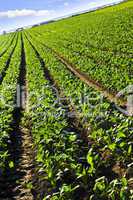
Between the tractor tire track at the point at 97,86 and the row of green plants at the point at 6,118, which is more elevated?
the tractor tire track at the point at 97,86

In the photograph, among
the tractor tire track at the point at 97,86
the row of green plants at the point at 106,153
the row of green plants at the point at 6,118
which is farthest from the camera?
the tractor tire track at the point at 97,86

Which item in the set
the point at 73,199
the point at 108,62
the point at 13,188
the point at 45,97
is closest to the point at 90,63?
the point at 108,62

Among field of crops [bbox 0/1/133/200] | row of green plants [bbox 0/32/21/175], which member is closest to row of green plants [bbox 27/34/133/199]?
field of crops [bbox 0/1/133/200]

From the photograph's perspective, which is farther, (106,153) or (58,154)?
(106,153)

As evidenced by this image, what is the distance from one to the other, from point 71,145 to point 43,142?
1026 mm

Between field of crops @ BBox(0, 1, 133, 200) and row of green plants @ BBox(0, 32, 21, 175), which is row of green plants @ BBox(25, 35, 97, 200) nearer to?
field of crops @ BBox(0, 1, 133, 200)

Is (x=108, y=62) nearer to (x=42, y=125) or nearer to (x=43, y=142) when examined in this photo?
(x=42, y=125)

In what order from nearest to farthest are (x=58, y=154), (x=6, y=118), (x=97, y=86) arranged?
(x=58, y=154), (x=6, y=118), (x=97, y=86)

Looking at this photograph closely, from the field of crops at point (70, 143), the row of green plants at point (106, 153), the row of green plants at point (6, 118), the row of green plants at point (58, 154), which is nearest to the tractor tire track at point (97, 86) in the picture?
the field of crops at point (70, 143)

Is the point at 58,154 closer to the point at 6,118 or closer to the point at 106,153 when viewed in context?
the point at 106,153

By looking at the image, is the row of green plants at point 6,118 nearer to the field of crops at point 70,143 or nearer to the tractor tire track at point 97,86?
the field of crops at point 70,143

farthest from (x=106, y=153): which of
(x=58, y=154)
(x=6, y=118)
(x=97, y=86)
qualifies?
(x=97, y=86)

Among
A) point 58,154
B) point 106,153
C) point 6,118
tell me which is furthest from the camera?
point 6,118

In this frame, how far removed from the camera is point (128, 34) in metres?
31.8
